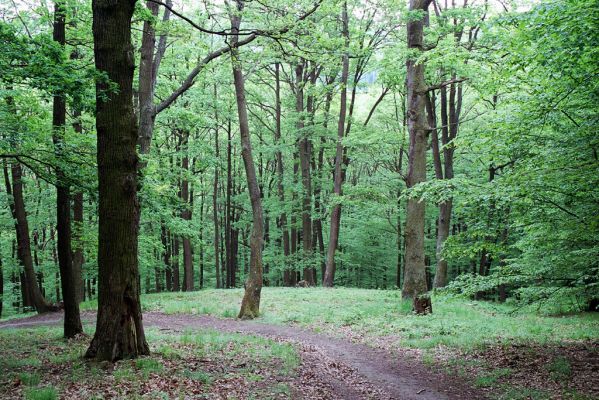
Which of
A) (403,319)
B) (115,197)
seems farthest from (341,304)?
(115,197)

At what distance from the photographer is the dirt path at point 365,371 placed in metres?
6.91

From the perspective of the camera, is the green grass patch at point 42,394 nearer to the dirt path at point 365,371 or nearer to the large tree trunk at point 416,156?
the dirt path at point 365,371

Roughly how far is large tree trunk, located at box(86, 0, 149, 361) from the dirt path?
3.41m

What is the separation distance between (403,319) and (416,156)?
539cm

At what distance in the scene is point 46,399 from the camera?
5.23m

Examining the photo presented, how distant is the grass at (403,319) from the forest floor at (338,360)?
5 cm

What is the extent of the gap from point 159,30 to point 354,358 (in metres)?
9.83

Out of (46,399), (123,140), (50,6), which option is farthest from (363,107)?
(46,399)

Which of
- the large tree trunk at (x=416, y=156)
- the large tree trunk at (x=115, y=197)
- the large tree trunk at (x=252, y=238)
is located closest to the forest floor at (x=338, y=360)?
the large tree trunk at (x=115, y=197)

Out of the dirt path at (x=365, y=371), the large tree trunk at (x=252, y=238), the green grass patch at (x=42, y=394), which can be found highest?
the large tree trunk at (x=252, y=238)

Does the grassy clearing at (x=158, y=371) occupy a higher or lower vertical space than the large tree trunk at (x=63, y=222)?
lower

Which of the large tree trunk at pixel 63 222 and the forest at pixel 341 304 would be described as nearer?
the forest at pixel 341 304

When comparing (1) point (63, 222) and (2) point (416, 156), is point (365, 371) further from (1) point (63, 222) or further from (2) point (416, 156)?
(2) point (416, 156)

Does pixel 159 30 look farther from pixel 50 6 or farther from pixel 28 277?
pixel 28 277
